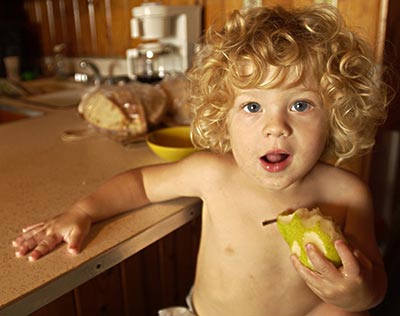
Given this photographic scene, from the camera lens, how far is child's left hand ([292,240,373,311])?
55cm

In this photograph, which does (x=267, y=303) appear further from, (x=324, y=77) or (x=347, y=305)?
(x=324, y=77)

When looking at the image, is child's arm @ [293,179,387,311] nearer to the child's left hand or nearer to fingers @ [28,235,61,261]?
the child's left hand

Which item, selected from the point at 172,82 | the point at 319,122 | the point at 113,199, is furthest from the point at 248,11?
the point at 172,82

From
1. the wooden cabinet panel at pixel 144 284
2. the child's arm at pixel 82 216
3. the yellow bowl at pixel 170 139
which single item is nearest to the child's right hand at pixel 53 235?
the child's arm at pixel 82 216

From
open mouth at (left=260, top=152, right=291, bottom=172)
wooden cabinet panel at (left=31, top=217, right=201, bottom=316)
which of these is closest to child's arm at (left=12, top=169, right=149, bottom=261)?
wooden cabinet panel at (left=31, top=217, right=201, bottom=316)

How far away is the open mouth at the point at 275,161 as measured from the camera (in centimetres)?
65

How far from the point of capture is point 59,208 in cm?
74

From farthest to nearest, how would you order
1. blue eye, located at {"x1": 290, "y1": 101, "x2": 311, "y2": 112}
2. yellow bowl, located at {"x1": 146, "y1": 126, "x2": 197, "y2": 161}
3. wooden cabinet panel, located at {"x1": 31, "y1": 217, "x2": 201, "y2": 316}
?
yellow bowl, located at {"x1": 146, "y1": 126, "x2": 197, "y2": 161}
wooden cabinet panel, located at {"x1": 31, "y1": 217, "x2": 201, "y2": 316}
blue eye, located at {"x1": 290, "y1": 101, "x2": 311, "y2": 112}

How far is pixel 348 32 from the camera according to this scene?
0.69m

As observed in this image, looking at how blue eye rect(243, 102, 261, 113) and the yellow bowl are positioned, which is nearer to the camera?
blue eye rect(243, 102, 261, 113)

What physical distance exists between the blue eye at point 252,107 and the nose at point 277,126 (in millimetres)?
28

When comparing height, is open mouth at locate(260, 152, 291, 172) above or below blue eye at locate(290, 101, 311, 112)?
below

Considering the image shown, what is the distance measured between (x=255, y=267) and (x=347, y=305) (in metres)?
0.18

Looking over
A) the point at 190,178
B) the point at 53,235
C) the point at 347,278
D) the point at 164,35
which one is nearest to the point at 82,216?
the point at 53,235
